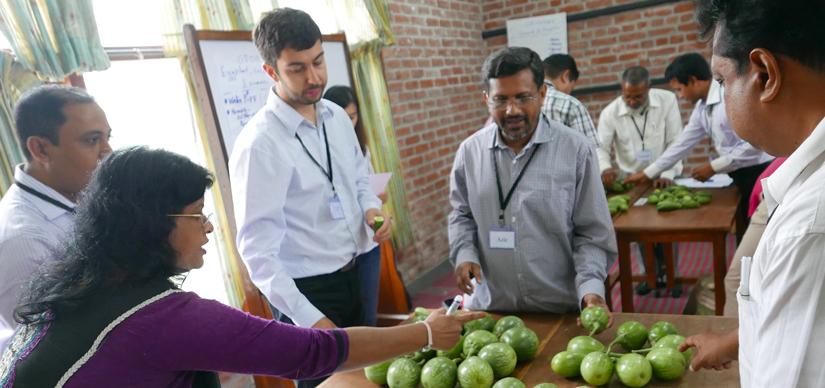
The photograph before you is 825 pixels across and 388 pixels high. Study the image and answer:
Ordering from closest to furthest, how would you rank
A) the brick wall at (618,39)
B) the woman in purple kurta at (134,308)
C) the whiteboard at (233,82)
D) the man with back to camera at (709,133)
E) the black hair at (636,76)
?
the woman in purple kurta at (134,308), the whiteboard at (233,82), the man with back to camera at (709,133), the black hair at (636,76), the brick wall at (618,39)

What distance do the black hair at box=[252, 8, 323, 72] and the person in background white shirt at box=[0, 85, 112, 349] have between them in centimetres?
58

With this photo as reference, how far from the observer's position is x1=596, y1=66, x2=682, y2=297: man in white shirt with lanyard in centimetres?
402

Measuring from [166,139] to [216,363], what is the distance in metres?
2.05

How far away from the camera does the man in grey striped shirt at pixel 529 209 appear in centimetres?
185

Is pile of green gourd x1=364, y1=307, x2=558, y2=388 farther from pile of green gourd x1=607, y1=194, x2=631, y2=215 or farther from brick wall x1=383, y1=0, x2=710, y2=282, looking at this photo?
brick wall x1=383, y1=0, x2=710, y2=282

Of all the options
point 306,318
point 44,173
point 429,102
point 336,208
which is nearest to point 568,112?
point 429,102

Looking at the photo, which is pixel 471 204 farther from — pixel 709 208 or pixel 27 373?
pixel 709 208

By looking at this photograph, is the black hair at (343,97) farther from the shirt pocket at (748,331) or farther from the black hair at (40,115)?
the shirt pocket at (748,331)

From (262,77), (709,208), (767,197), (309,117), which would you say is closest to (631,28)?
(709,208)

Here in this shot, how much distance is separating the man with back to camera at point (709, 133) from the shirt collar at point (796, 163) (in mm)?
2801

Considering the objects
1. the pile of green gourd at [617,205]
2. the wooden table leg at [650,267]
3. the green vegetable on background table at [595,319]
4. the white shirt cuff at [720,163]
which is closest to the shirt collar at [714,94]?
the white shirt cuff at [720,163]

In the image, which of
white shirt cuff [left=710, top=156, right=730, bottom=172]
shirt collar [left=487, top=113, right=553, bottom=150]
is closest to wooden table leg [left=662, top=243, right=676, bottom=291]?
white shirt cuff [left=710, top=156, right=730, bottom=172]

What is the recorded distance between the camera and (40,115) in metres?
1.52

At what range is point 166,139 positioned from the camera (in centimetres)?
279
